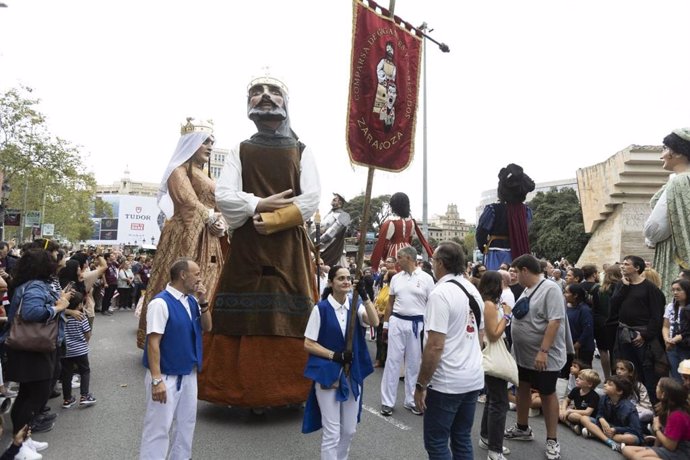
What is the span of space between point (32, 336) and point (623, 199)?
15766 mm

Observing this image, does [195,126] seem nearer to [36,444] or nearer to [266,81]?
[266,81]

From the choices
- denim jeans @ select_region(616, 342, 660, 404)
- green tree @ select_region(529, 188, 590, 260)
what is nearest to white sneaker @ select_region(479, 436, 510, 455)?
denim jeans @ select_region(616, 342, 660, 404)

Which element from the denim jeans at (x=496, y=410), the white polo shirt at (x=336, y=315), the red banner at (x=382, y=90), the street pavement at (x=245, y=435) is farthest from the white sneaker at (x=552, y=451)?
the red banner at (x=382, y=90)

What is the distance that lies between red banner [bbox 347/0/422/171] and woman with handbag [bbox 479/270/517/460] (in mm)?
1252

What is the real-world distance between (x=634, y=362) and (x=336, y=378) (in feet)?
13.7

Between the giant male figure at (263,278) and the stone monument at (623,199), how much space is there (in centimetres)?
1250

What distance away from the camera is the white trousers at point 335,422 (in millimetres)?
3330

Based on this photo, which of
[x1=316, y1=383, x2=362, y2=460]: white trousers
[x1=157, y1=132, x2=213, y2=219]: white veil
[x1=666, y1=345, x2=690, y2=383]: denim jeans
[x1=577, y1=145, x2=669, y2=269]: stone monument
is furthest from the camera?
[x1=577, y1=145, x2=669, y2=269]: stone monument

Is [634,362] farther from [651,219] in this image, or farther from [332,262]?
[332,262]

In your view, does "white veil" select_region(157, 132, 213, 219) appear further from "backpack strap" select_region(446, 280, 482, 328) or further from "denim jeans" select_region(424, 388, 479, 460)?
"denim jeans" select_region(424, 388, 479, 460)

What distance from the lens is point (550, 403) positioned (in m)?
4.48

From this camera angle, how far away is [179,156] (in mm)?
6188

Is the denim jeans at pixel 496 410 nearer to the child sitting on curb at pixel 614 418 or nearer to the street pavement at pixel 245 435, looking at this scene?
the street pavement at pixel 245 435

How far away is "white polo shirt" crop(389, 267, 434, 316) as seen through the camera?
5598 millimetres
